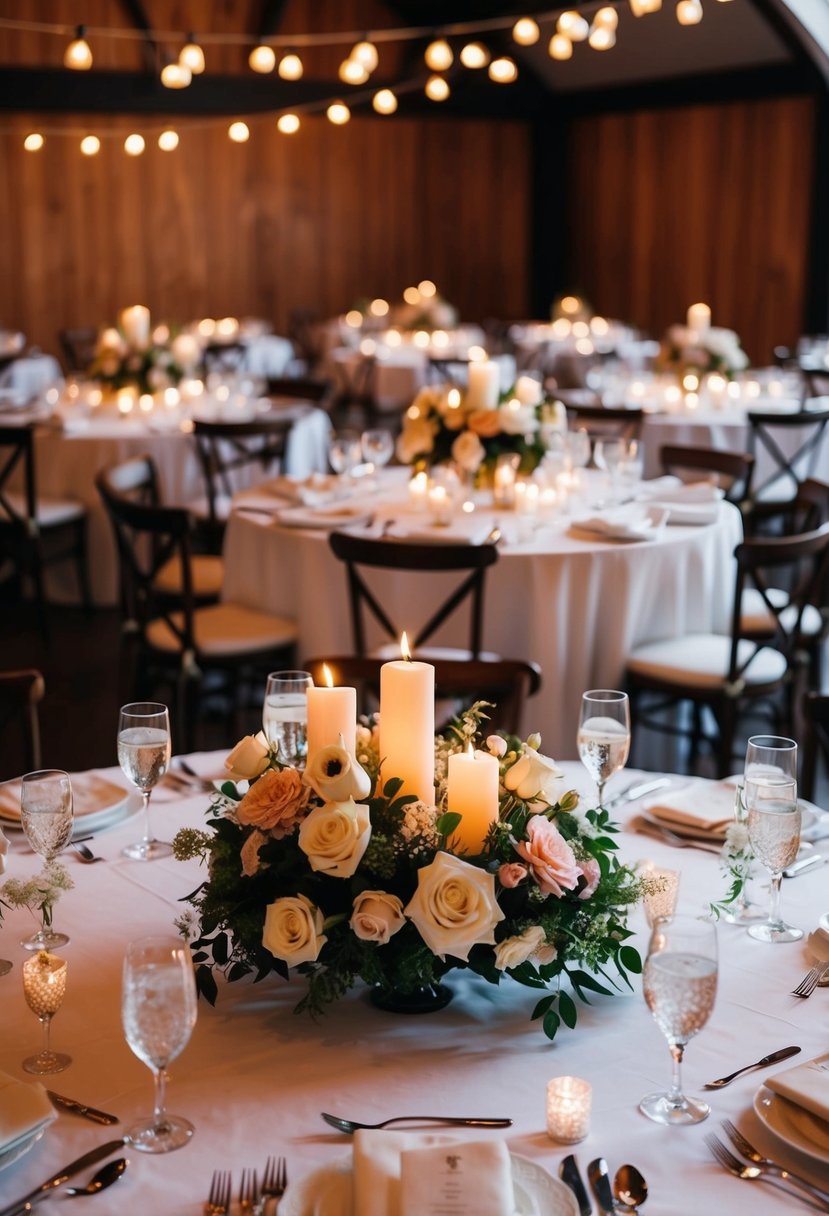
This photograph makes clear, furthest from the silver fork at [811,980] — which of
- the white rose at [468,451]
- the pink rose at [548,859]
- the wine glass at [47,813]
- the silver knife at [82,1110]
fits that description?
the white rose at [468,451]

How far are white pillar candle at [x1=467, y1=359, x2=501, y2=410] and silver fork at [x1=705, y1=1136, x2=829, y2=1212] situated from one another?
3.69m

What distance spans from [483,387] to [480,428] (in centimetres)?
14

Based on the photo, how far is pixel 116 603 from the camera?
23.4 feet

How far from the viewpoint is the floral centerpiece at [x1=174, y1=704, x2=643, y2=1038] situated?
1576 mm

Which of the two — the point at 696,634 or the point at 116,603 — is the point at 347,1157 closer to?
the point at 696,634

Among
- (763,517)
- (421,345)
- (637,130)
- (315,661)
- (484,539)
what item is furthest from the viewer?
(637,130)

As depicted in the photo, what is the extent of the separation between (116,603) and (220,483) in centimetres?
78

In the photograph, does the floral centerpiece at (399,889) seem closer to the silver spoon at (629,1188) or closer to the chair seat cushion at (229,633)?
the silver spoon at (629,1188)

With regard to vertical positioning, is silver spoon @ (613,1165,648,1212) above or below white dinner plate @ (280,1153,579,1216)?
below

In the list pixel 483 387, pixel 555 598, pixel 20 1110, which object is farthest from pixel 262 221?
pixel 20 1110

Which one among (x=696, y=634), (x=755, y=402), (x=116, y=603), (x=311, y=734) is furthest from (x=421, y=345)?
(x=311, y=734)

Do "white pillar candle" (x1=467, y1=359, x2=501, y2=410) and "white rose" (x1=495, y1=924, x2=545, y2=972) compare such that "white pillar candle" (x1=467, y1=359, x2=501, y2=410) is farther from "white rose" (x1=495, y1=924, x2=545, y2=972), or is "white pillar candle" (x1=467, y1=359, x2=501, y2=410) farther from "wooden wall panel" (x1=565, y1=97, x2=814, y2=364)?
"wooden wall panel" (x1=565, y1=97, x2=814, y2=364)

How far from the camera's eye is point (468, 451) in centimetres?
485

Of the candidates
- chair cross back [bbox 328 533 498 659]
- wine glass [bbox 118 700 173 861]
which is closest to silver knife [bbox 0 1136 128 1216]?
wine glass [bbox 118 700 173 861]
